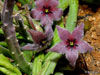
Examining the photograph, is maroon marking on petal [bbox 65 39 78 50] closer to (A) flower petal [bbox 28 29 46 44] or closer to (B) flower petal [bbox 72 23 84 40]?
(B) flower petal [bbox 72 23 84 40]

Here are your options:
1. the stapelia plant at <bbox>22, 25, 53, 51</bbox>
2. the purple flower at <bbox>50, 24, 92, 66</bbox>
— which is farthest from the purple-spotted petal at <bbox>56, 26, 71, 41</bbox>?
the stapelia plant at <bbox>22, 25, 53, 51</bbox>

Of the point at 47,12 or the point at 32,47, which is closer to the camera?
the point at 32,47

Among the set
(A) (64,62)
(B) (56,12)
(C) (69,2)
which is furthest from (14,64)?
(C) (69,2)

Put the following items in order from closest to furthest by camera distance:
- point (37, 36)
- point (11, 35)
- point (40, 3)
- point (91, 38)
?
point (11, 35) → point (37, 36) → point (40, 3) → point (91, 38)

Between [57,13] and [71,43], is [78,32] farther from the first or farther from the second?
[57,13]

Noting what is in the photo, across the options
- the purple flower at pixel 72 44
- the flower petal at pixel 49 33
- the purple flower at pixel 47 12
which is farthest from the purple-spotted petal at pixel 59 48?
the purple flower at pixel 47 12

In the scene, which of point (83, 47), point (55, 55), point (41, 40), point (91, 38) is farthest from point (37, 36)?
point (91, 38)
